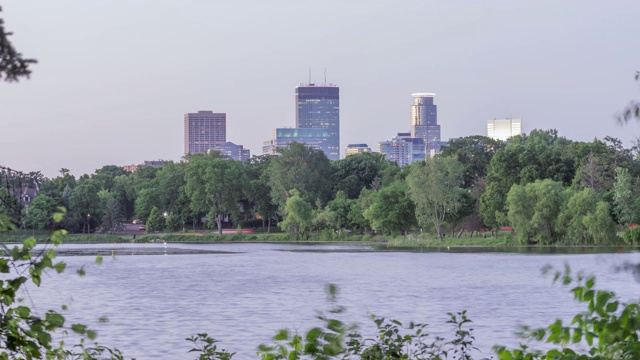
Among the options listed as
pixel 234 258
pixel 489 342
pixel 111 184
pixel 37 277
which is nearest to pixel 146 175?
pixel 111 184

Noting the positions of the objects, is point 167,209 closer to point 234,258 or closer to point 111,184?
point 111,184

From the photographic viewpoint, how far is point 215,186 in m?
106

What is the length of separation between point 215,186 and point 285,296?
7391 cm

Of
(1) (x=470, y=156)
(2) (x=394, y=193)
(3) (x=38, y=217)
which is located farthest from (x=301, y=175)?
(3) (x=38, y=217)

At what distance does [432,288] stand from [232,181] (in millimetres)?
72710

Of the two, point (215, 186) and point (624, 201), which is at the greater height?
point (215, 186)

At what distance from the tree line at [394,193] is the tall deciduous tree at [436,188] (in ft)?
0.26

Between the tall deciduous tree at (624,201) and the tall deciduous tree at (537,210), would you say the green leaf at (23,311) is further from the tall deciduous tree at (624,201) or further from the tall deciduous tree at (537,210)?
the tall deciduous tree at (624,201)

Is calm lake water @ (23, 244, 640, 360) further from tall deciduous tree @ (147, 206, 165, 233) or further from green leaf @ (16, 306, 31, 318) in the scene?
tall deciduous tree @ (147, 206, 165, 233)

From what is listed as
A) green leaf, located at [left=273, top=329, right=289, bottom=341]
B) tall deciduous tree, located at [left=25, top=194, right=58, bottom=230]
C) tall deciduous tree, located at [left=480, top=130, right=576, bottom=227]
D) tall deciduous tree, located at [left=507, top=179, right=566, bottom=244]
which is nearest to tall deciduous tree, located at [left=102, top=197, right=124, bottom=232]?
tall deciduous tree, located at [left=480, top=130, right=576, bottom=227]

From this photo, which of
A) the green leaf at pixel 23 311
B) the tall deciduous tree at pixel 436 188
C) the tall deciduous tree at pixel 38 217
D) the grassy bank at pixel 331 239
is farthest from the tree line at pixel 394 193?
the green leaf at pixel 23 311

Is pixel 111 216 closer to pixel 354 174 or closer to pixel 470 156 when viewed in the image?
pixel 354 174

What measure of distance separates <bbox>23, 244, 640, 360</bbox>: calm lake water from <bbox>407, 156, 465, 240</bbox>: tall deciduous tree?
18364mm

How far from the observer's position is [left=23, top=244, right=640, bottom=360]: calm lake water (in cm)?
2278
